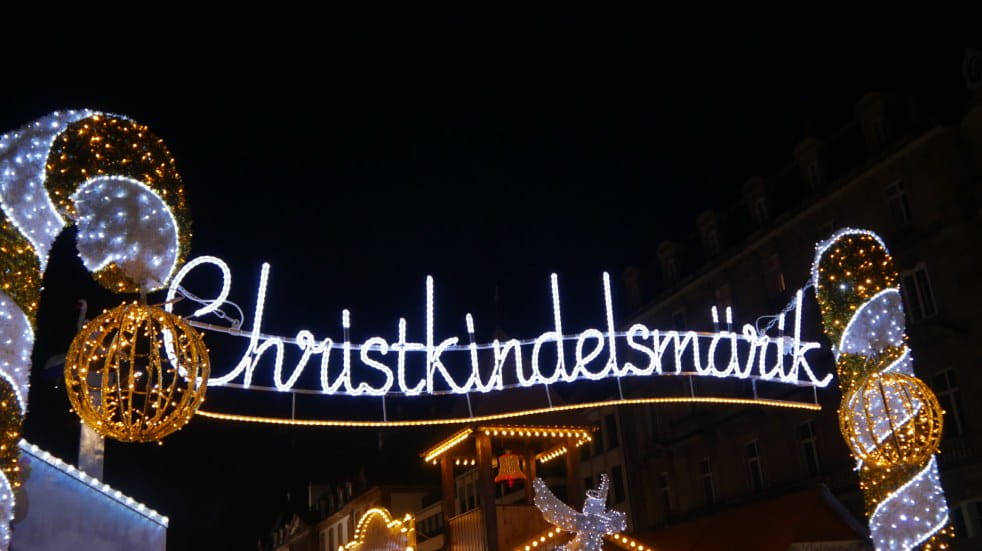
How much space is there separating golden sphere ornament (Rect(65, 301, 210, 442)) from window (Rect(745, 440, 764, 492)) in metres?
24.9

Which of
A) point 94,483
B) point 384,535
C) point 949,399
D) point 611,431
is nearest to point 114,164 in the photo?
point 94,483

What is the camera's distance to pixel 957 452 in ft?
71.2

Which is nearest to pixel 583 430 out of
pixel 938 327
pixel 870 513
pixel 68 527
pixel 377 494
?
pixel 870 513

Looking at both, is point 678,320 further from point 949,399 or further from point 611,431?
point 949,399

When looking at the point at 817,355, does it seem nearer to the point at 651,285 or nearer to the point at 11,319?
the point at 651,285

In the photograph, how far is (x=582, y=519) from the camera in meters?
12.2

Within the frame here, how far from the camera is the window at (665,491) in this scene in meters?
33.7

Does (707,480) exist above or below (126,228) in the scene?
above

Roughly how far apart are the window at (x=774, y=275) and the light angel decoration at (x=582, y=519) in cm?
1759

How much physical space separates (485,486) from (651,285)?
21799 mm

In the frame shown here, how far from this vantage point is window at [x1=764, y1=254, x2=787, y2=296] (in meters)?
28.5

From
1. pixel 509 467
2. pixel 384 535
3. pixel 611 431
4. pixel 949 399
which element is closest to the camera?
pixel 384 535

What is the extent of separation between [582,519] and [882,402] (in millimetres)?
4124

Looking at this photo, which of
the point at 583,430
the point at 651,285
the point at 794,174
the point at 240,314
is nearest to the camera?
the point at 240,314
